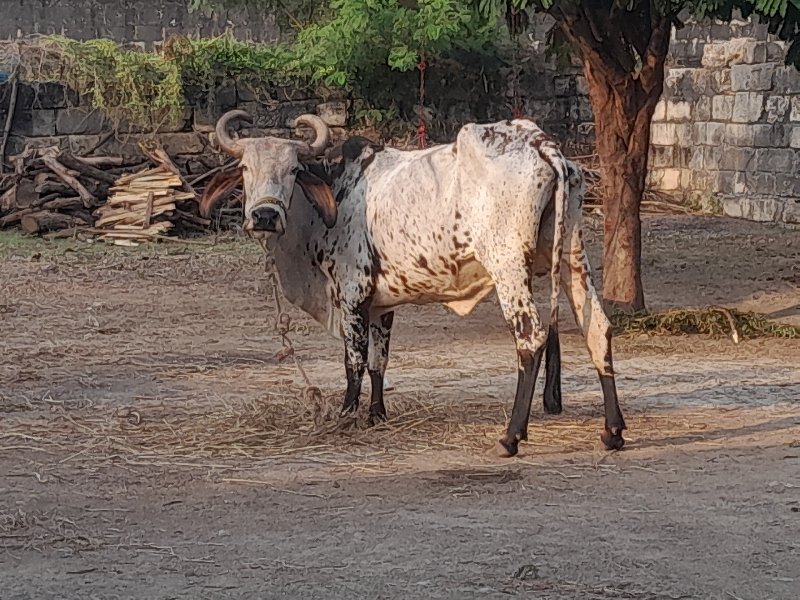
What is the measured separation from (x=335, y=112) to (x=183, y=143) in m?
2.31

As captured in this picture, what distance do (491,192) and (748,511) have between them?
2003 mm

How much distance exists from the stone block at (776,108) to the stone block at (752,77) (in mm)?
178

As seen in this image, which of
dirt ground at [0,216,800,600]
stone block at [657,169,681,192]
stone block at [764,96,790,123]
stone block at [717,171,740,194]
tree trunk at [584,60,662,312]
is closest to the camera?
dirt ground at [0,216,800,600]

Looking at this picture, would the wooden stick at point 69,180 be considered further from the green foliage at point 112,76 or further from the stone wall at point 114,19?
the stone wall at point 114,19

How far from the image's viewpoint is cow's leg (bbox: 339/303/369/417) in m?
7.19

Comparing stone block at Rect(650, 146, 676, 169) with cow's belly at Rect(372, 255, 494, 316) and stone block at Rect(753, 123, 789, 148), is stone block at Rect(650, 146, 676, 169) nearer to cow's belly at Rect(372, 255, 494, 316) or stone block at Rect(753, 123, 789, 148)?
stone block at Rect(753, 123, 789, 148)

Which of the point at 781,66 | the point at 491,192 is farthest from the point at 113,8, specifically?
the point at 491,192

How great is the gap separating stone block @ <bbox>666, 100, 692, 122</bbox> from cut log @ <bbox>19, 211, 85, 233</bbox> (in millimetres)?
9060

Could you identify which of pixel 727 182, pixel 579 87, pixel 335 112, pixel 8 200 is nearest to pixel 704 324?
pixel 727 182

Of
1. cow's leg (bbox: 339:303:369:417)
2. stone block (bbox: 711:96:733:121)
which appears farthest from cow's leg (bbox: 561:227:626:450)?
stone block (bbox: 711:96:733:121)

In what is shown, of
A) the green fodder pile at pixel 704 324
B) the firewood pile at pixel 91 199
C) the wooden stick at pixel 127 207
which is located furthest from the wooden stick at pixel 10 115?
the green fodder pile at pixel 704 324

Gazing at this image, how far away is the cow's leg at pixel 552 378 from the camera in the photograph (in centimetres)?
720

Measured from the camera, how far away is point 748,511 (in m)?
5.60

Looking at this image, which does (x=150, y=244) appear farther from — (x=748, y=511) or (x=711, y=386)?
(x=748, y=511)
